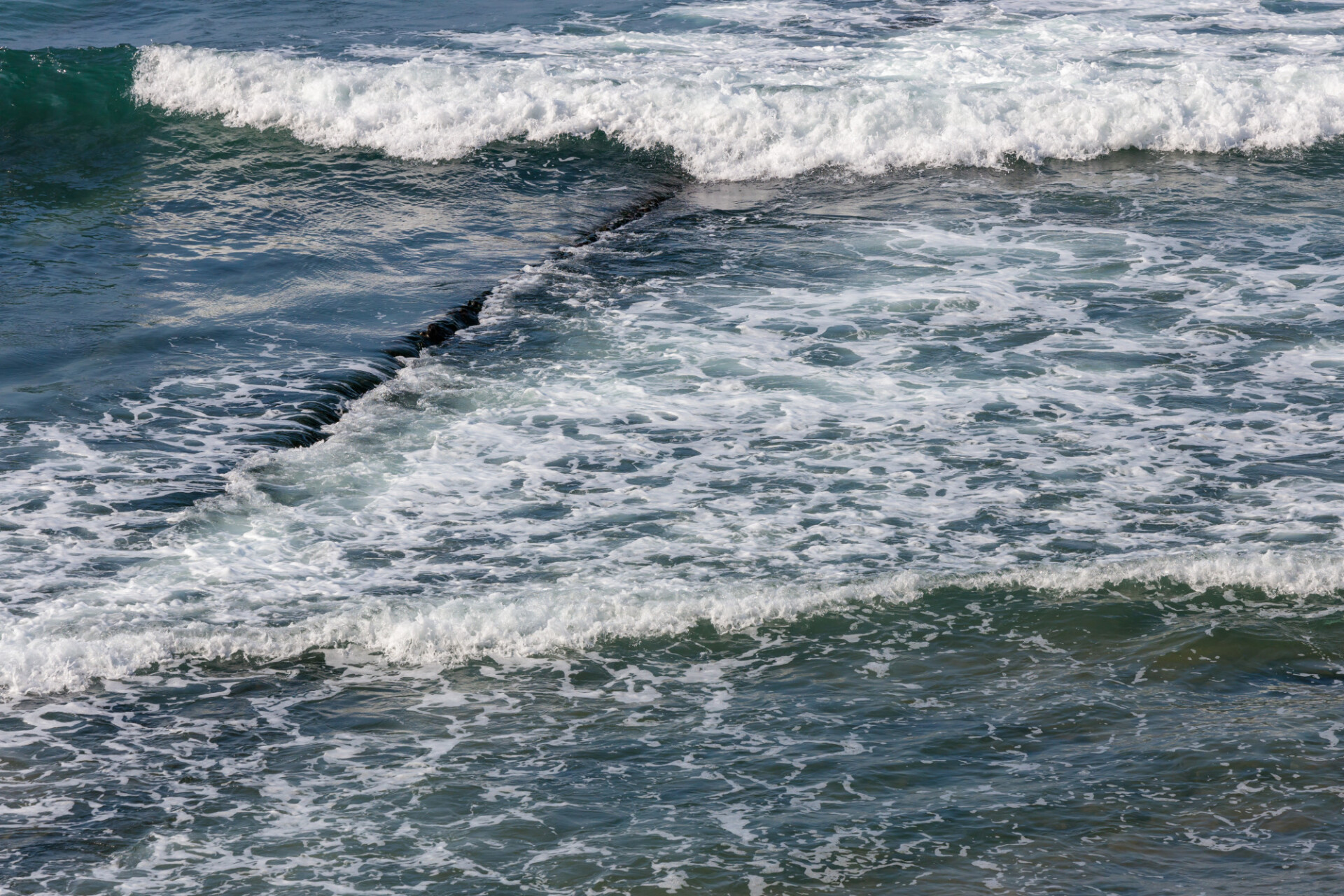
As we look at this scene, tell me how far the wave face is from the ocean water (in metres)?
0.09

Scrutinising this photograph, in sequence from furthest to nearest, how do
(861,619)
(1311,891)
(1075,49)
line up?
(1075,49) → (861,619) → (1311,891)

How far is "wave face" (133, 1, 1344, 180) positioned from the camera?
15266 millimetres

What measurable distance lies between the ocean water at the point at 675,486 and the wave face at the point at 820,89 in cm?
9

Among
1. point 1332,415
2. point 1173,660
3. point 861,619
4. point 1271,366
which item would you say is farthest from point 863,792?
point 1271,366

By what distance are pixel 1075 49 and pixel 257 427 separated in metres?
14.0

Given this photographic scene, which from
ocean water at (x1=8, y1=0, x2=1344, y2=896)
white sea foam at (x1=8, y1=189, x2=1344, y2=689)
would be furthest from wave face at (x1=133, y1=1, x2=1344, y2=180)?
white sea foam at (x1=8, y1=189, x2=1344, y2=689)

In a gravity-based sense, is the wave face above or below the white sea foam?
above

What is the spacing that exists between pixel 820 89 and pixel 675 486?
403 inches

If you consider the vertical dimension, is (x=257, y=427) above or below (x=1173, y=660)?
above

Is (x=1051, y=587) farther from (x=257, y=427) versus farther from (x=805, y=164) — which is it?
(x=805, y=164)

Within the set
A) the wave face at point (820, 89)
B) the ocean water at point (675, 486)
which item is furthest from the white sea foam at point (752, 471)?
the wave face at point (820, 89)

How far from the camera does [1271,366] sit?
30.5 feet

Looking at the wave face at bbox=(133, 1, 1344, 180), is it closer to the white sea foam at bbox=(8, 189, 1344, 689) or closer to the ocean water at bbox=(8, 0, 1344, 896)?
the ocean water at bbox=(8, 0, 1344, 896)

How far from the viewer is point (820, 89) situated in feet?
54.4
